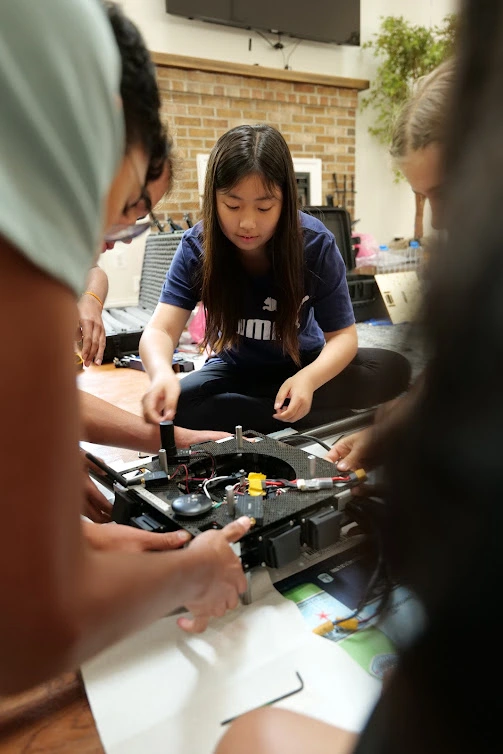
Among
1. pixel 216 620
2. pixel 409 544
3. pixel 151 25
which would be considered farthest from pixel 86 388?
pixel 151 25

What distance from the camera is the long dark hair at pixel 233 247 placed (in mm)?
1193

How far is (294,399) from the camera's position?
1.19 metres

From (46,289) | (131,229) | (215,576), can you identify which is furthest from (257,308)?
(46,289)

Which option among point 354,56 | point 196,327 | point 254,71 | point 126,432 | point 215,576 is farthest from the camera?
point 354,56

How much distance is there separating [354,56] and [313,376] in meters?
3.86

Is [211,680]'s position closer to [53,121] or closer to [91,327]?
[53,121]

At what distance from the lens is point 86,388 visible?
7.25 ft

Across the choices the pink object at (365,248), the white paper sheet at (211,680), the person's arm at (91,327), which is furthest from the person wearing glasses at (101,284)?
the pink object at (365,248)

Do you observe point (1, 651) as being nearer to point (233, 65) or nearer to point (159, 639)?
point (159, 639)

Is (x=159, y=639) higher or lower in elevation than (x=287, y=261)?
lower

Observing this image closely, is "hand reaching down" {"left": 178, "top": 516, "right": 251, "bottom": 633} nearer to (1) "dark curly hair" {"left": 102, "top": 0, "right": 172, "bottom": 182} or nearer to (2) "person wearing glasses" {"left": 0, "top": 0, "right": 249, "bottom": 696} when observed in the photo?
(2) "person wearing glasses" {"left": 0, "top": 0, "right": 249, "bottom": 696}

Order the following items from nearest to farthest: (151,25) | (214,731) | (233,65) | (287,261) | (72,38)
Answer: (72,38) → (214,731) → (287,261) → (151,25) → (233,65)

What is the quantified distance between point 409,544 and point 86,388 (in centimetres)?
210

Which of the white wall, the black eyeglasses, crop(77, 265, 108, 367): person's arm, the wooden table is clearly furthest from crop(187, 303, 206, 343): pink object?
the wooden table
